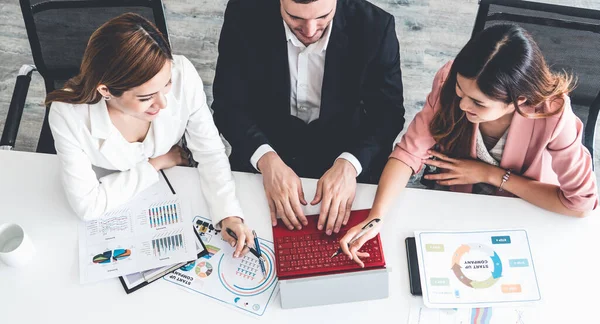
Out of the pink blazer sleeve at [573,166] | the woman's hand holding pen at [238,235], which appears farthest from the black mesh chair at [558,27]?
the woman's hand holding pen at [238,235]

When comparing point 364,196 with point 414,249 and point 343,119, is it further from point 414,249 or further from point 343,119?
point 343,119

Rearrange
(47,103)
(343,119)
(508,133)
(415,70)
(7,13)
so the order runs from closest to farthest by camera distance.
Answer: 1. (47,103)
2. (508,133)
3. (343,119)
4. (415,70)
5. (7,13)

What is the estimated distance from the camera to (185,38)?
2.90 metres

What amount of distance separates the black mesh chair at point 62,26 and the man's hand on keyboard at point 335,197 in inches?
27.8

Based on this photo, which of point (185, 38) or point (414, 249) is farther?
point (185, 38)

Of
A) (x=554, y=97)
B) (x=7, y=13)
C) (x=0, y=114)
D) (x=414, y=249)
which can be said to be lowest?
(x=0, y=114)

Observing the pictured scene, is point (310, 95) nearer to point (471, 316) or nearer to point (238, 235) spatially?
point (238, 235)

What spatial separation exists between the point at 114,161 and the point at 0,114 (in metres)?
1.44

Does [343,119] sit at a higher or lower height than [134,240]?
higher

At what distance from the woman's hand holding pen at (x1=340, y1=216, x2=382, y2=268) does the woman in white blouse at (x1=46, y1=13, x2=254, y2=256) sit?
250mm

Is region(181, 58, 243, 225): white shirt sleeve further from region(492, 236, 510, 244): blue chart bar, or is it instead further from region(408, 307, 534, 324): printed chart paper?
region(492, 236, 510, 244): blue chart bar

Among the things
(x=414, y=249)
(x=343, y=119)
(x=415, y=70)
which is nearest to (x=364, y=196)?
(x=414, y=249)

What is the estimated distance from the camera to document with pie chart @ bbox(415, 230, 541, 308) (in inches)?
53.9

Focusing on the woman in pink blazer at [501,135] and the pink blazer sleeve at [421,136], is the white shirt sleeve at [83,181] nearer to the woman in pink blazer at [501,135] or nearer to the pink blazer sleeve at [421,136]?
the woman in pink blazer at [501,135]
